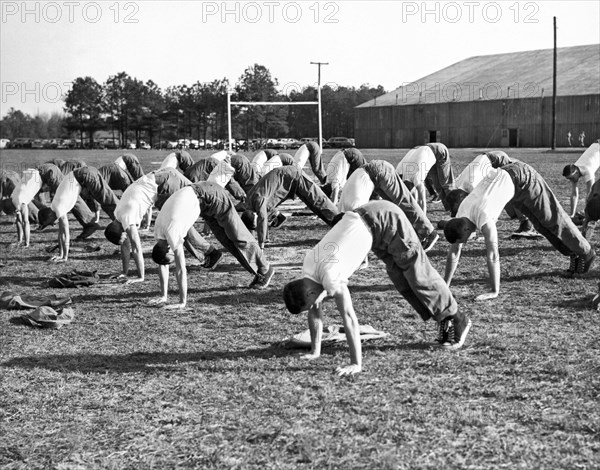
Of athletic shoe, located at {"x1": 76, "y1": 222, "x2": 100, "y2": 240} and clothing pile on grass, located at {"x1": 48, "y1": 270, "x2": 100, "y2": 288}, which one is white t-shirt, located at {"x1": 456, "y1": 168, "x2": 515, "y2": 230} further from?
athletic shoe, located at {"x1": 76, "y1": 222, "x2": 100, "y2": 240}

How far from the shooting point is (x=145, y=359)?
747cm

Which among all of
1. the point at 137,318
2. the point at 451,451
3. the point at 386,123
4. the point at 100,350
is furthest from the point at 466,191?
the point at 386,123

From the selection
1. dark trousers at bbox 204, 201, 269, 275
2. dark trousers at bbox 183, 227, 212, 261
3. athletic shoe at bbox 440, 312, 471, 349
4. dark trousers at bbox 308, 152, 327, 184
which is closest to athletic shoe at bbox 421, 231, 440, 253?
dark trousers at bbox 204, 201, 269, 275

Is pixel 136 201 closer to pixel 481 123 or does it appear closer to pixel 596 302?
pixel 596 302

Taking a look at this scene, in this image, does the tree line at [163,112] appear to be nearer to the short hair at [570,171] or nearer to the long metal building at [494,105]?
the long metal building at [494,105]

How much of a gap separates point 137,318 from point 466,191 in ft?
19.9

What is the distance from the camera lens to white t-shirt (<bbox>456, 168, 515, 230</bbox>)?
884cm

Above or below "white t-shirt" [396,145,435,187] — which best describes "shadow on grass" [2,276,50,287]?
below

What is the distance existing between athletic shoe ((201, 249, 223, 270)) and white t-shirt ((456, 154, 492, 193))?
4219 millimetres

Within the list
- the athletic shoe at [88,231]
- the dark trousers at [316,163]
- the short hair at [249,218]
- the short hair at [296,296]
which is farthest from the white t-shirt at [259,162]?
the short hair at [296,296]

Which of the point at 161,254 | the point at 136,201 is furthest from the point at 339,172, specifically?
the point at 161,254

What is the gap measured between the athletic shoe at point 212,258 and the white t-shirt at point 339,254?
16.7 feet

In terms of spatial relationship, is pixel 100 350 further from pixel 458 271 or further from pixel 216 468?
pixel 458 271

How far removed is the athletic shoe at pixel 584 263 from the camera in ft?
33.3
